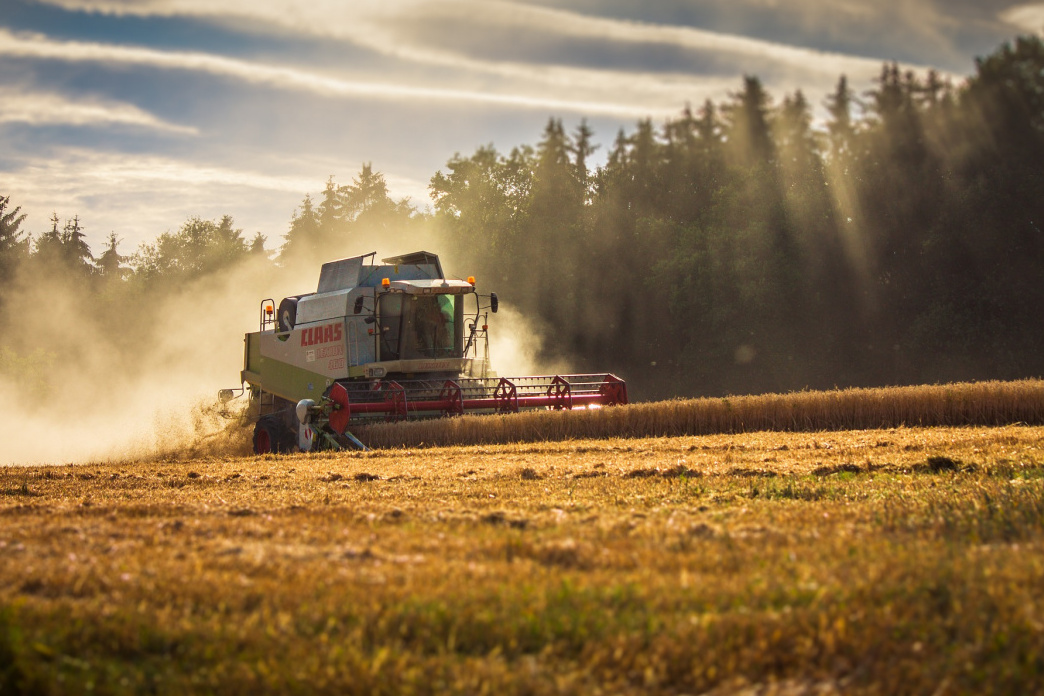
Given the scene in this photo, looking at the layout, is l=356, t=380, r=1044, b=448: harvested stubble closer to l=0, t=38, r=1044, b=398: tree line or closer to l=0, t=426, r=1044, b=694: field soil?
l=0, t=426, r=1044, b=694: field soil

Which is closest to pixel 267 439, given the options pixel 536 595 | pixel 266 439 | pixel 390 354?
pixel 266 439

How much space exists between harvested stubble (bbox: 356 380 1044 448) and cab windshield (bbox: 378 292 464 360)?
2.36 metres

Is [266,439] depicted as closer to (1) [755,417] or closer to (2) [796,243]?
(1) [755,417]

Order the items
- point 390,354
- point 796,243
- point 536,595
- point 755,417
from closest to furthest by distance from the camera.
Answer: point 536,595
point 755,417
point 390,354
point 796,243

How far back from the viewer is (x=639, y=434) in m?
16.2

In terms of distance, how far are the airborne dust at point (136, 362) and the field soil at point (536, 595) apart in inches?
553

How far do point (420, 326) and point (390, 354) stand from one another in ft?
2.67

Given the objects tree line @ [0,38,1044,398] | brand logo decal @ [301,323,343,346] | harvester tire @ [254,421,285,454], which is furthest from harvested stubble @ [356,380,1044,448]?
tree line @ [0,38,1044,398]

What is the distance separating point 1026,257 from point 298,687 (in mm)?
34752

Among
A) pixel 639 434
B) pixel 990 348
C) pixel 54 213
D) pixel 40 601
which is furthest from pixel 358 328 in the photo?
pixel 54 213

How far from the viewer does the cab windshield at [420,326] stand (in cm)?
1817

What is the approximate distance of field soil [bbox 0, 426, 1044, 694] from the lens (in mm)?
3092

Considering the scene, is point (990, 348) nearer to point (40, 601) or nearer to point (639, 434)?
point (639, 434)

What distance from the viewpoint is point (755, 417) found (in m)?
16.5
